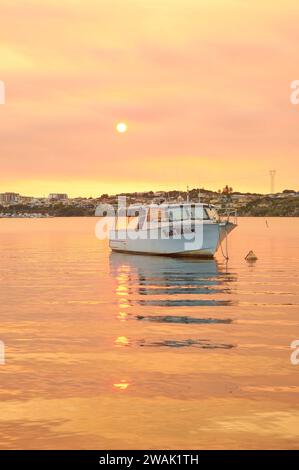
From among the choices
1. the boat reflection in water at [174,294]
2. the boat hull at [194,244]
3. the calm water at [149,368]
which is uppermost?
the boat hull at [194,244]

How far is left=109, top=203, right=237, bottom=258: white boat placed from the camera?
55.6 m

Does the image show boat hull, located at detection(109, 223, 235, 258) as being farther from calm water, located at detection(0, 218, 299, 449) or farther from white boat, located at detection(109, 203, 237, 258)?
calm water, located at detection(0, 218, 299, 449)

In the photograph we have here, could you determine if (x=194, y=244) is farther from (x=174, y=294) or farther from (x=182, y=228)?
(x=174, y=294)

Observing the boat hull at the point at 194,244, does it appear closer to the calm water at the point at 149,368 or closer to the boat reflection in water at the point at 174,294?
the boat reflection in water at the point at 174,294

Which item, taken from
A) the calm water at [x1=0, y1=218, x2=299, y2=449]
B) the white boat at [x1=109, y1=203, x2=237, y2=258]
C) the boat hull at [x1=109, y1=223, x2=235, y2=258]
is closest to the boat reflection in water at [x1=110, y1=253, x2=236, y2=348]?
the calm water at [x1=0, y1=218, x2=299, y2=449]

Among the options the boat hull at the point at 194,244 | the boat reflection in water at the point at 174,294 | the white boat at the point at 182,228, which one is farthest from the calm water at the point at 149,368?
the boat hull at the point at 194,244

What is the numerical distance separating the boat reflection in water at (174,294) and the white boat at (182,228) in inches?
40.9

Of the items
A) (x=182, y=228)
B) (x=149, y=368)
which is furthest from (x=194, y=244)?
(x=149, y=368)

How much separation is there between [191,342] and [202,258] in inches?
1517

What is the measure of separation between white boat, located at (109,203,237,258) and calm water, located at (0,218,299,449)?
1724 cm

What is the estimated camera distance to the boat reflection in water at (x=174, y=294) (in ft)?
84.6

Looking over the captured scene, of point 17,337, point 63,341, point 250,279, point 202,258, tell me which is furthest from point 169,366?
point 202,258

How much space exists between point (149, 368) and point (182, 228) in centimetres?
3694
